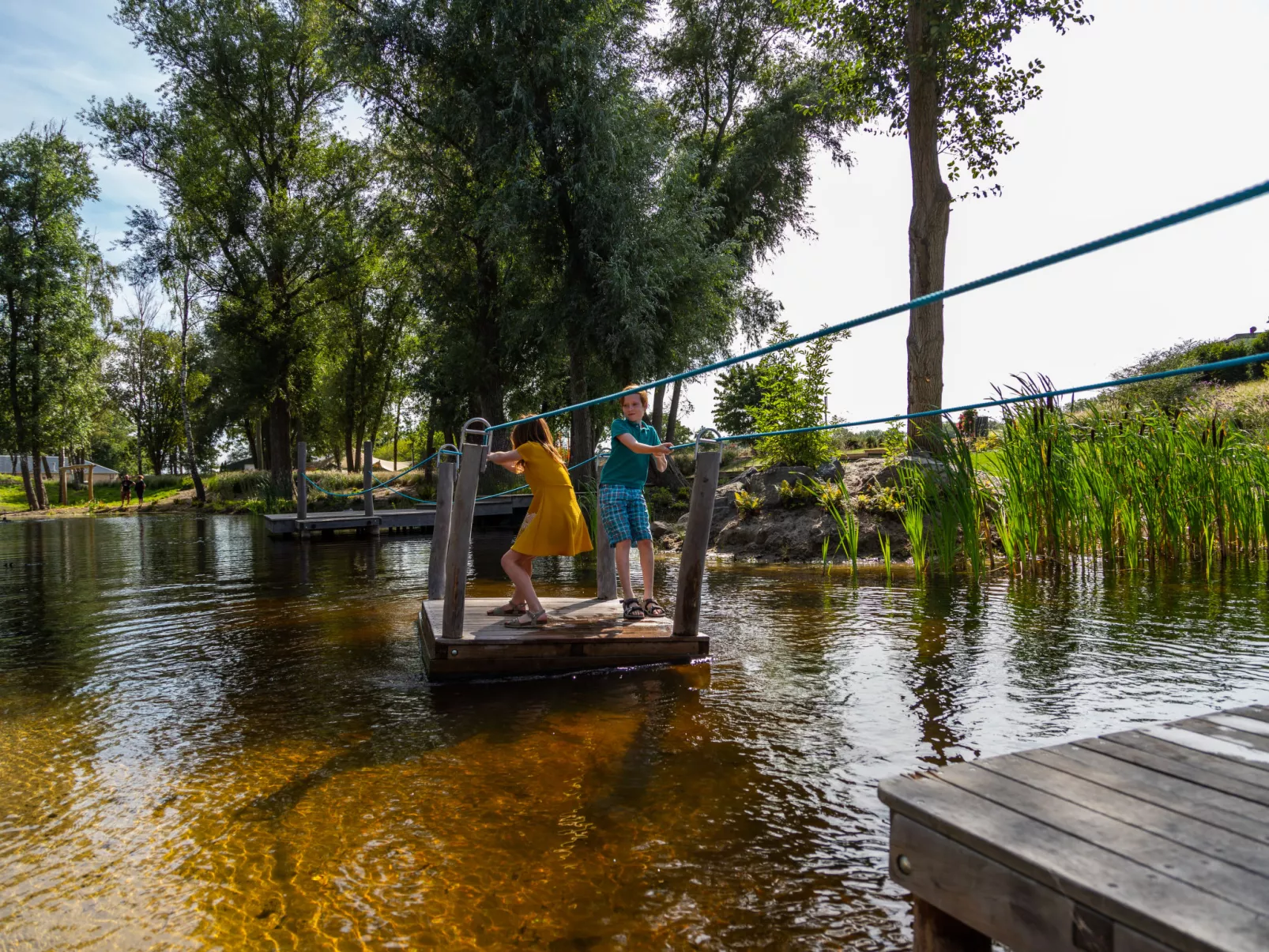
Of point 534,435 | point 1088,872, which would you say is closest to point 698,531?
point 534,435

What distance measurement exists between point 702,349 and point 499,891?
67.9 ft

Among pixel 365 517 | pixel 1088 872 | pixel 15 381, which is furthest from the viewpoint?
pixel 15 381

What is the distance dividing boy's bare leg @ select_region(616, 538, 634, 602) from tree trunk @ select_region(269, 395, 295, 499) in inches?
1115

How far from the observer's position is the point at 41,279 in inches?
1403

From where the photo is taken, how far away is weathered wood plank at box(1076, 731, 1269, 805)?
2.16 m

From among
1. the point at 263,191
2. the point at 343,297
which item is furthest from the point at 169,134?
the point at 343,297

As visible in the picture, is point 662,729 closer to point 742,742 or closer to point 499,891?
point 742,742

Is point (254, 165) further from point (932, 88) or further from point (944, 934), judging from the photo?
point (944, 934)

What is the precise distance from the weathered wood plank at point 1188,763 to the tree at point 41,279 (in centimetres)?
4176

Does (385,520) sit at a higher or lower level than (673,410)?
lower

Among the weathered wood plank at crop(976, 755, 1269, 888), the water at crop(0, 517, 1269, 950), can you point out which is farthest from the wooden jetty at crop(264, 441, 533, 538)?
the weathered wood plank at crop(976, 755, 1269, 888)

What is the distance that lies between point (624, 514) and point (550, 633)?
109cm

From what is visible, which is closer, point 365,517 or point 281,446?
point 365,517

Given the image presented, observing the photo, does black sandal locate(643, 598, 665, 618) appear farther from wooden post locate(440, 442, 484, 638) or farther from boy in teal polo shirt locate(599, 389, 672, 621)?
wooden post locate(440, 442, 484, 638)
